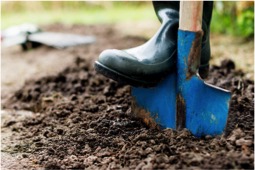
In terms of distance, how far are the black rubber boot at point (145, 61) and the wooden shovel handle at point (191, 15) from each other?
140 mm

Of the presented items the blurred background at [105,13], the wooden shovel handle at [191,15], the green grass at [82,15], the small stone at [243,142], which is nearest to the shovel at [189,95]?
the wooden shovel handle at [191,15]

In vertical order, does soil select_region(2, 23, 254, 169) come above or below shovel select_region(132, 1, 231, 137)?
below

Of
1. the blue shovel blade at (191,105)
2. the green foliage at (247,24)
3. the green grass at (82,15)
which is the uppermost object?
the green grass at (82,15)

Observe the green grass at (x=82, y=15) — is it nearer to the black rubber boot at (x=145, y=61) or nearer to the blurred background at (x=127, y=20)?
the blurred background at (x=127, y=20)

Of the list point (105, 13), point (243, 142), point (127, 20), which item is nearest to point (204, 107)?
point (243, 142)

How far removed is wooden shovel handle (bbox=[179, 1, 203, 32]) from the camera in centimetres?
165

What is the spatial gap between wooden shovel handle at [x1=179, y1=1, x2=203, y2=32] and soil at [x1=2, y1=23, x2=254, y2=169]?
38 cm

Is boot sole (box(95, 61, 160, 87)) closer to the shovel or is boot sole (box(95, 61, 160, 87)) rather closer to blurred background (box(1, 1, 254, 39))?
the shovel

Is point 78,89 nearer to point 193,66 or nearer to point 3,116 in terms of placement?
point 3,116

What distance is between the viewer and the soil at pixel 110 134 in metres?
1.48

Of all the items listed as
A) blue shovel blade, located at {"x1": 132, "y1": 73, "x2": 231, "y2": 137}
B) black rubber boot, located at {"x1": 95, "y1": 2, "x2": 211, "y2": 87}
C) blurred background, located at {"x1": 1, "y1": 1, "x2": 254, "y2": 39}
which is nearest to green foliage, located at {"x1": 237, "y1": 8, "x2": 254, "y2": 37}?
blurred background, located at {"x1": 1, "y1": 1, "x2": 254, "y2": 39}

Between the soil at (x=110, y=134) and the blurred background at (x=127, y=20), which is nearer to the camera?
the soil at (x=110, y=134)

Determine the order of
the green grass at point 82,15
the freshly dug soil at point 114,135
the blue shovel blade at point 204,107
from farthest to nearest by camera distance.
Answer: the green grass at point 82,15
the blue shovel blade at point 204,107
the freshly dug soil at point 114,135

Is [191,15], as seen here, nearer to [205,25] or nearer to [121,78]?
[205,25]
